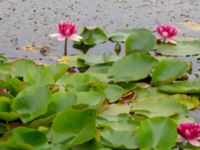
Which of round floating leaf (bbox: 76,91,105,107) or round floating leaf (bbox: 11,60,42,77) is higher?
round floating leaf (bbox: 11,60,42,77)

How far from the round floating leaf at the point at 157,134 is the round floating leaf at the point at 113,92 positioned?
23 centimetres

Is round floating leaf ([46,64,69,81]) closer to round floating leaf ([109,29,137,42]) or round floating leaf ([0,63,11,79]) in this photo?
round floating leaf ([0,63,11,79])

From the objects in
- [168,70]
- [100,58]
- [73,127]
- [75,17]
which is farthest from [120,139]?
[75,17]

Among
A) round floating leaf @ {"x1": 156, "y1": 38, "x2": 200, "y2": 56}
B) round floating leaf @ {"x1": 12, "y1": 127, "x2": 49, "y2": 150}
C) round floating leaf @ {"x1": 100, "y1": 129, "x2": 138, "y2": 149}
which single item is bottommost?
round floating leaf @ {"x1": 100, "y1": 129, "x2": 138, "y2": 149}

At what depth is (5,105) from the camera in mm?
1256

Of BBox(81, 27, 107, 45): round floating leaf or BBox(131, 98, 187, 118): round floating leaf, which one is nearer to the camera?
BBox(131, 98, 187, 118): round floating leaf

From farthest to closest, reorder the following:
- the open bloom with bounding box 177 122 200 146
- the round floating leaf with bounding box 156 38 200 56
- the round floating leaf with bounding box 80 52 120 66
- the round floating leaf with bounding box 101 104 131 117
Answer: the round floating leaf with bounding box 156 38 200 56 < the round floating leaf with bounding box 80 52 120 66 < the round floating leaf with bounding box 101 104 131 117 < the open bloom with bounding box 177 122 200 146

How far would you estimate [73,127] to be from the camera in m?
1.14

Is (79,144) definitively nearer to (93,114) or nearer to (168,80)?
(93,114)

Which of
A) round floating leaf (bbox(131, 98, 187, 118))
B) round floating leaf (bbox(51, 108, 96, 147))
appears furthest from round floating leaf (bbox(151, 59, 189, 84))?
round floating leaf (bbox(51, 108, 96, 147))

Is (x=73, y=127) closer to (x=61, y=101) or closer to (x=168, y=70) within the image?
(x=61, y=101)

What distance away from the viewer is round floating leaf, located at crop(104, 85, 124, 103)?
1.42 metres

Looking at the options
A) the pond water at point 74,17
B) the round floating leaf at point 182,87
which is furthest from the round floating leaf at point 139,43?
the round floating leaf at point 182,87

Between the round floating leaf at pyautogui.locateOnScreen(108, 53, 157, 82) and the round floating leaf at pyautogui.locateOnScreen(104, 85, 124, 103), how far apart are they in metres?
0.08
